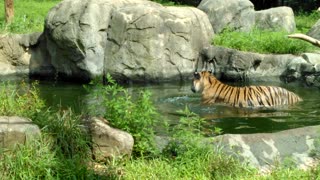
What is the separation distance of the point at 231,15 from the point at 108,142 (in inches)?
464

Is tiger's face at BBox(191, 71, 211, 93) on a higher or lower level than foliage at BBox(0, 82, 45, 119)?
lower

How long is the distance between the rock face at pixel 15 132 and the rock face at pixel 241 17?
463 inches

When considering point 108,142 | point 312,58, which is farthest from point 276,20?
point 108,142

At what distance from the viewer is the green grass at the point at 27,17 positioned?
15.8 metres

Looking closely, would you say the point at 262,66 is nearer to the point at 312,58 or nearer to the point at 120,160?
the point at 312,58

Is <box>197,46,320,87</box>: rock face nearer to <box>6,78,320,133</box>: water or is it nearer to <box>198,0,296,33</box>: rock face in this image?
<box>6,78,320,133</box>: water

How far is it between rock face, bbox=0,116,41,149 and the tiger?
18.4 ft

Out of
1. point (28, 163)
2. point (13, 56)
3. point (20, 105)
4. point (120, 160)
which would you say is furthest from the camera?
point (13, 56)

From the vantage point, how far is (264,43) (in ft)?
46.9

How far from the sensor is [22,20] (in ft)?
55.6

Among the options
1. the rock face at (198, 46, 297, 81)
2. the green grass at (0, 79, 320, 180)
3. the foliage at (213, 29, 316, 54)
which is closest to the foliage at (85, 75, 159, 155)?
the green grass at (0, 79, 320, 180)

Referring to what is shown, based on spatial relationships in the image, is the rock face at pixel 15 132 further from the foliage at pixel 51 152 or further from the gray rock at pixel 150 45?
the gray rock at pixel 150 45

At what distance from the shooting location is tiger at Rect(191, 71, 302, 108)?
10633 mm

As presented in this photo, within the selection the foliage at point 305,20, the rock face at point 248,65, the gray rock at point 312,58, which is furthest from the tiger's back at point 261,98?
the foliage at point 305,20
